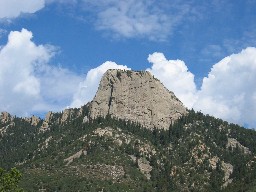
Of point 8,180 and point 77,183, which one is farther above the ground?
point 77,183

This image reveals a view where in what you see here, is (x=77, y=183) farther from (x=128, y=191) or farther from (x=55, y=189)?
(x=128, y=191)

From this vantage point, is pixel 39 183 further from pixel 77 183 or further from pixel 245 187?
pixel 245 187

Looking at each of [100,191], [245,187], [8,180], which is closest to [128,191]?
[100,191]

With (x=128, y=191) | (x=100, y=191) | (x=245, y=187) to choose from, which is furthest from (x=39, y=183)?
(x=245, y=187)

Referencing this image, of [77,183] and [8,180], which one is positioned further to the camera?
[77,183]

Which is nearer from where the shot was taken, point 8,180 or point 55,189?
point 8,180

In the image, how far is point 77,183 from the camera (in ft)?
648

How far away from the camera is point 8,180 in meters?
67.8

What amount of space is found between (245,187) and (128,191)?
165 feet

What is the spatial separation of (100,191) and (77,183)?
10.7 m

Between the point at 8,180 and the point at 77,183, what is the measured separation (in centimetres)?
13218

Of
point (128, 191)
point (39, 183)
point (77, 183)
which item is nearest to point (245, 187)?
point (128, 191)

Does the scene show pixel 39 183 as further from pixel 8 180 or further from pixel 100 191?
pixel 8 180

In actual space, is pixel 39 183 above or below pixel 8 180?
above
